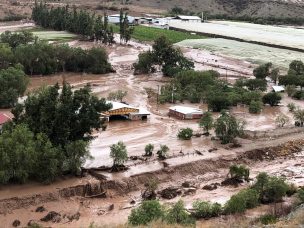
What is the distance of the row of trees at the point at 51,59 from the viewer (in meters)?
66.0

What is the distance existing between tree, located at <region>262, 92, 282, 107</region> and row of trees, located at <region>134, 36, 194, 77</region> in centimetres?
1549

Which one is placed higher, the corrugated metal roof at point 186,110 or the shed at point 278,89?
the shed at point 278,89

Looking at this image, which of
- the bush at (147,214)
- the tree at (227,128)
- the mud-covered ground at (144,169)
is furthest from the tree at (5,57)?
the bush at (147,214)

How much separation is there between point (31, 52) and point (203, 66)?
991 inches

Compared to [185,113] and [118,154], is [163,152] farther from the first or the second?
[185,113]

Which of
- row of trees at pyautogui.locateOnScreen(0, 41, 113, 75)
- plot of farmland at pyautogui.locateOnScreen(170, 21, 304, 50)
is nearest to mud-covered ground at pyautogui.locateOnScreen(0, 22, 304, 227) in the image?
row of trees at pyautogui.locateOnScreen(0, 41, 113, 75)

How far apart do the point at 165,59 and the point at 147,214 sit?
45852 mm

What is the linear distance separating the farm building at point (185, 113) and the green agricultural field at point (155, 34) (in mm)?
48607

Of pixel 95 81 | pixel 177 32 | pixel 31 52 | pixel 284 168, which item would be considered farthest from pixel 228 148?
pixel 177 32

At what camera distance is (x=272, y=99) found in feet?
181

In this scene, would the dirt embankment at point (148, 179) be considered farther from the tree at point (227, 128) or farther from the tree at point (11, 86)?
the tree at point (11, 86)

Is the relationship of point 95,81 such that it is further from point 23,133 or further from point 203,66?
point 23,133

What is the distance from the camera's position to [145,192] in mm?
32719

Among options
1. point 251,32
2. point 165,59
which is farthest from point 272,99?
point 251,32
